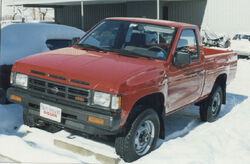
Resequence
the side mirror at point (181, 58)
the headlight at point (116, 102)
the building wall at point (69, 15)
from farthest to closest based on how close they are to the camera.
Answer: the building wall at point (69, 15) < the side mirror at point (181, 58) < the headlight at point (116, 102)

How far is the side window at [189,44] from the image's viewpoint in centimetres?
504

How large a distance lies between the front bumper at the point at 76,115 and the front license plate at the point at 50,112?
36mm

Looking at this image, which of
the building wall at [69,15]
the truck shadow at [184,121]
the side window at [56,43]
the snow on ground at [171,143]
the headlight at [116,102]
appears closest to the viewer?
the headlight at [116,102]

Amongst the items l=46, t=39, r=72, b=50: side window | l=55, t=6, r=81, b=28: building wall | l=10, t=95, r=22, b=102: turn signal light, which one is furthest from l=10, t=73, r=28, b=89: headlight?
l=55, t=6, r=81, b=28: building wall

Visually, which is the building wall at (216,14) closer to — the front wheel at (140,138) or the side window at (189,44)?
the side window at (189,44)

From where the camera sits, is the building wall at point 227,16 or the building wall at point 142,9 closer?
the building wall at point 227,16

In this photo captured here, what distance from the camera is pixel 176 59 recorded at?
4.61m

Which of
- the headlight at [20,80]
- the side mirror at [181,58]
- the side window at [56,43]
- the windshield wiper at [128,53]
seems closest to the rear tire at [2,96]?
the headlight at [20,80]

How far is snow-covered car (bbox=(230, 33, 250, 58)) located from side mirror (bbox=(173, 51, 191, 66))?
13082 millimetres

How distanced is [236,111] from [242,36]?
12.0 m

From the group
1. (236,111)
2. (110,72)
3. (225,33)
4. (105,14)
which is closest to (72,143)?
(110,72)

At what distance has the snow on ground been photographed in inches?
161

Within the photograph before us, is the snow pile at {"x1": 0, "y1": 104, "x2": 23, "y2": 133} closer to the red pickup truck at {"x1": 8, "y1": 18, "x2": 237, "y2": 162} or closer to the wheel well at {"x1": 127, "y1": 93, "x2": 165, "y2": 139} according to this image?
the red pickup truck at {"x1": 8, "y1": 18, "x2": 237, "y2": 162}

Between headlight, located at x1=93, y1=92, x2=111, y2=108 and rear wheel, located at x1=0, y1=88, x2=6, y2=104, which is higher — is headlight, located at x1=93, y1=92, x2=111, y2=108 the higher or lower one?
the higher one
